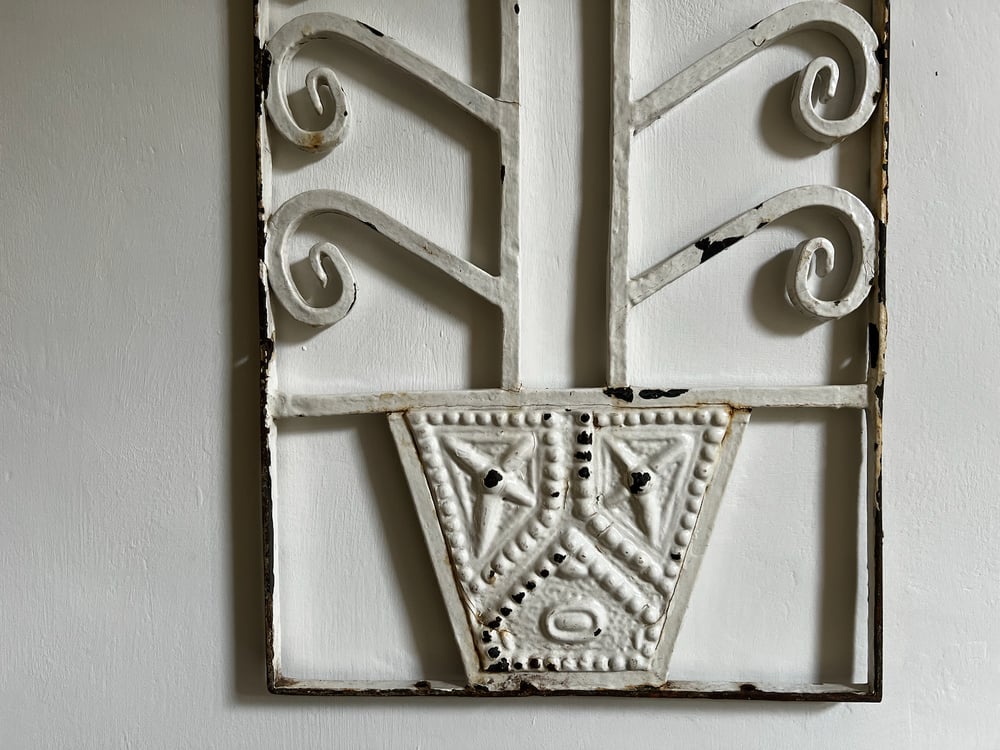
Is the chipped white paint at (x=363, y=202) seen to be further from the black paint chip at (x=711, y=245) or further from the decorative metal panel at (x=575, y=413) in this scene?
the black paint chip at (x=711, y=245)

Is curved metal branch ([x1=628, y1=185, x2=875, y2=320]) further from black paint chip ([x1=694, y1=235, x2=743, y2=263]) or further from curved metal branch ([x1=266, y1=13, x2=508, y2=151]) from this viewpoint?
curved metal branch ([x1=266, y1=13, x2=508, y2=151])

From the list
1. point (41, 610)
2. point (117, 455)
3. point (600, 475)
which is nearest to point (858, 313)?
point (600, 475)

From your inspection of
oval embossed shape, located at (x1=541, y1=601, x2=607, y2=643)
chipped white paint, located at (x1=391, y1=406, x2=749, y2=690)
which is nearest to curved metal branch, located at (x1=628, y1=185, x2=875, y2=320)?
chipped white paint, located at (x1=391, y1=406, x2=749, y2=690)

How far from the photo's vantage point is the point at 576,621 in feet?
1.98

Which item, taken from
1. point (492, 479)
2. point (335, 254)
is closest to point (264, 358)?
point (335, 254)

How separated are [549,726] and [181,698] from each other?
328mm

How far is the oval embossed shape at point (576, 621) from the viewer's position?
603 millimetres

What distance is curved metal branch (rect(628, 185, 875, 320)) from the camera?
580mm

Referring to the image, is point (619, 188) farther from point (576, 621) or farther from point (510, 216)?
point (576, 621)

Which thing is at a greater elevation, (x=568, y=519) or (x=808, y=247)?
(x=808, y=247)

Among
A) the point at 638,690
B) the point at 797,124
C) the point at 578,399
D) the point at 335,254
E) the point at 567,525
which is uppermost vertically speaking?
the point at 797,124

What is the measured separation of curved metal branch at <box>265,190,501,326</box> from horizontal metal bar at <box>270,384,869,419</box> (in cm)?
7

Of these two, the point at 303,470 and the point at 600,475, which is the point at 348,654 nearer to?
the point at 303,470

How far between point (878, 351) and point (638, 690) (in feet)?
1.12
